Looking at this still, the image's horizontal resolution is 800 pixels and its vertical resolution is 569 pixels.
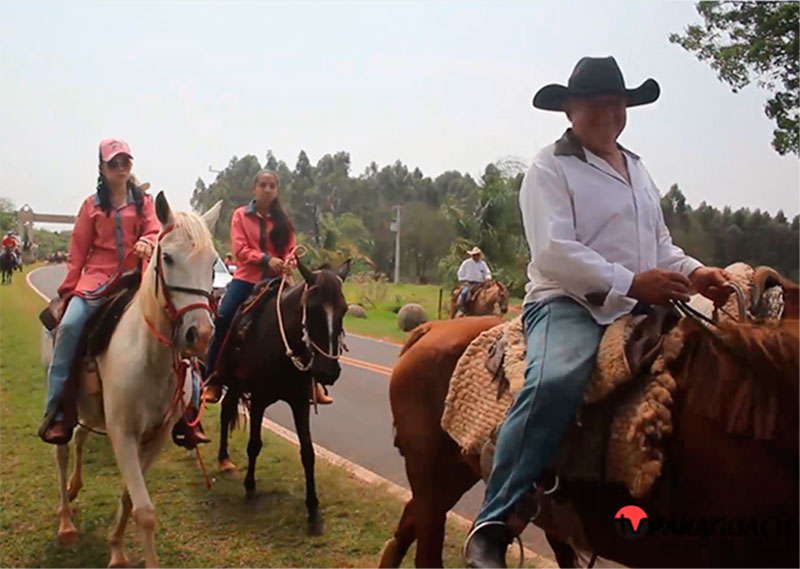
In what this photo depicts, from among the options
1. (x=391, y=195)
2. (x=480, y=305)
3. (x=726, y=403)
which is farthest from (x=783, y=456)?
(x=391, y=195)

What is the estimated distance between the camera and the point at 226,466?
21.1 feet

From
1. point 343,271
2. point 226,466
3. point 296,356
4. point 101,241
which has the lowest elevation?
point 226,466

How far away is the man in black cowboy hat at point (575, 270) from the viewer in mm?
2443

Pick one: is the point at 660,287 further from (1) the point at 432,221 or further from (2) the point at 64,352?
(1) the point at 432,221

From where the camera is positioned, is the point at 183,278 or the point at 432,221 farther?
the point at 432,221

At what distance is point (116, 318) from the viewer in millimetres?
4559

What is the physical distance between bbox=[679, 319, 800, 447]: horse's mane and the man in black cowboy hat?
224 millimetres

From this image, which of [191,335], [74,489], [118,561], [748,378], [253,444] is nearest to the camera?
[748,378]

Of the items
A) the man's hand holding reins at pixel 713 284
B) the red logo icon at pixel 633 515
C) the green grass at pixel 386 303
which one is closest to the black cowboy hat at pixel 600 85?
the man's hand holding reins at pixel 713 284

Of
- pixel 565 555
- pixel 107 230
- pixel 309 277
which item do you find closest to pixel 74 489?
pixel 107 230

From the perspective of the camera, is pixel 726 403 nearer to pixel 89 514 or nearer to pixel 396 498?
pixel 396 498

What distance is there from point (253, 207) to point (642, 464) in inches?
195

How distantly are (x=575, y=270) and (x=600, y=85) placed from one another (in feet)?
2.43

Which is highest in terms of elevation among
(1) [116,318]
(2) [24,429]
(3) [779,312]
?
(3) [779,312]
